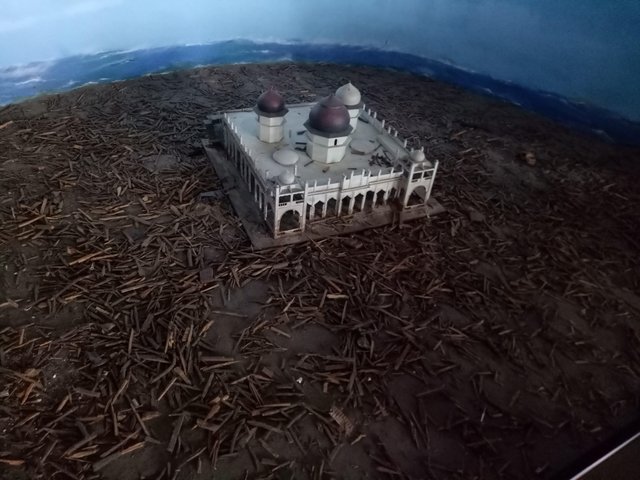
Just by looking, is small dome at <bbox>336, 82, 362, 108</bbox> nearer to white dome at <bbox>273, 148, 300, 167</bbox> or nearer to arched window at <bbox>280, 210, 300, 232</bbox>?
white dome at <bbox>273, 148, 300, 167</bbox>

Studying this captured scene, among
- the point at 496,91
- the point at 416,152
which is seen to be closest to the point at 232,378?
the point at 416,152

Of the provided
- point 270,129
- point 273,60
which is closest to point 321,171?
point 270,129

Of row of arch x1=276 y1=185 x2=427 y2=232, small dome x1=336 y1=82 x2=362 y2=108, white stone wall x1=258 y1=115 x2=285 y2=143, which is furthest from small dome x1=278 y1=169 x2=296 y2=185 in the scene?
small dome x1=336 y1=82 x2=362 y2=108

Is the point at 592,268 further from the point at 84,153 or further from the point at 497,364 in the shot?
the point at 84,153

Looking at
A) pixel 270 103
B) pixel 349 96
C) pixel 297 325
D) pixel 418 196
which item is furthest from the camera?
pixel 418 196

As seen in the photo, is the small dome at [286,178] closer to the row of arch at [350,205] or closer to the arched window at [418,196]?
the row of arch at [350,205]

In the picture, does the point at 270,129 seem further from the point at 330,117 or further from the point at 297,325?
A: the point at 297,325
